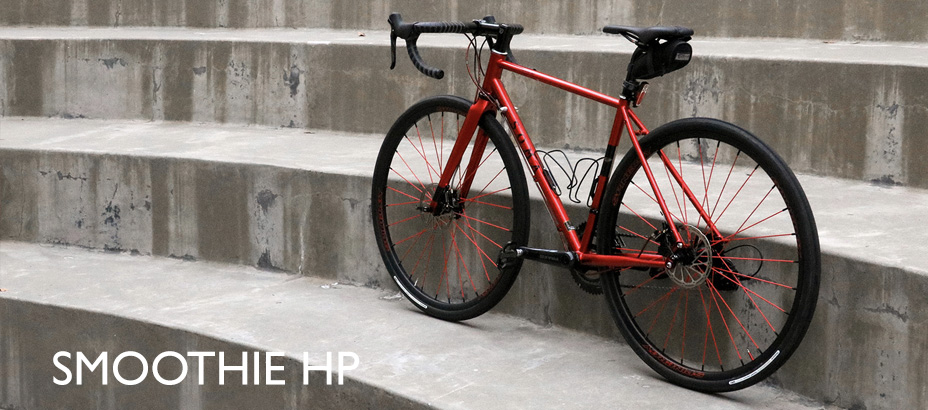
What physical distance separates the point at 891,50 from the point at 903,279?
160 cm

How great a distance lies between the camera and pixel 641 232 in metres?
3.12

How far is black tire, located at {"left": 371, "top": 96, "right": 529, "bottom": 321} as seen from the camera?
3393mm

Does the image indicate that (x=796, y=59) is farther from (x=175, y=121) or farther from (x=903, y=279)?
(x=175, y=121)

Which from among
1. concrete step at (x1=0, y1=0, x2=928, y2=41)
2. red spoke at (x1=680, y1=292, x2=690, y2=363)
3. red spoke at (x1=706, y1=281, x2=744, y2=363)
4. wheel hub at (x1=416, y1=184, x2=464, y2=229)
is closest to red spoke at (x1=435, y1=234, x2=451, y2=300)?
wheel hub at (x1=416, y1=184, x2=464, y2=229)

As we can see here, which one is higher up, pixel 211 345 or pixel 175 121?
pixel 175 121

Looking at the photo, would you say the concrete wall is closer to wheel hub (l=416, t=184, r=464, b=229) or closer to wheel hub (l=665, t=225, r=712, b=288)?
wheel hub (l=416, t=184, r=464, b=229)

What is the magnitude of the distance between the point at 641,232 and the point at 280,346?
3.89 ft

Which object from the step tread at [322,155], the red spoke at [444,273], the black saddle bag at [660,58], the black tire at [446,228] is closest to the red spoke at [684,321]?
the step tread at [322,155]

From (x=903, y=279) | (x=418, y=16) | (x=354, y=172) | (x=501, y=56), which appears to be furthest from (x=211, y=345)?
(x=418, y=16)

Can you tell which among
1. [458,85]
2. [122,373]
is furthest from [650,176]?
[122,373]

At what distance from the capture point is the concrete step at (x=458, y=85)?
348 centimetres

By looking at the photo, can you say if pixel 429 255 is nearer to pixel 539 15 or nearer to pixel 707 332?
pixel 707 332

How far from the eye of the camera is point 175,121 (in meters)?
5.21

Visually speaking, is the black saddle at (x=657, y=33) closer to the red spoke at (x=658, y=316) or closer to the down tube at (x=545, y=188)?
the down tube at (x=545, y=188)
